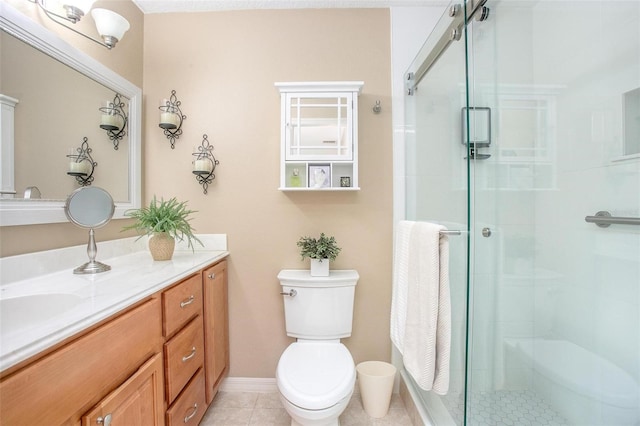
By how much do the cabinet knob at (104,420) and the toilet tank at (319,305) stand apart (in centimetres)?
94

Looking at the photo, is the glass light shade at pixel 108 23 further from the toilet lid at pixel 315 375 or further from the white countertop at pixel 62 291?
the toilet lid at pixel 315 375

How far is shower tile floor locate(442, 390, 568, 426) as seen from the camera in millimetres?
1036

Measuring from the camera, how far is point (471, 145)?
3.64 feet

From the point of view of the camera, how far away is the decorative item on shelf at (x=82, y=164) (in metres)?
1.29

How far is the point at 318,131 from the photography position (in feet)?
5.49

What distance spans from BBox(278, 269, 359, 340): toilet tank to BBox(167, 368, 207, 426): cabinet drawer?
0.52 meters

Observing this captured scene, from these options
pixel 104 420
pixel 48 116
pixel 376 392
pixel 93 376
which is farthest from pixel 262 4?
pixel 376 392

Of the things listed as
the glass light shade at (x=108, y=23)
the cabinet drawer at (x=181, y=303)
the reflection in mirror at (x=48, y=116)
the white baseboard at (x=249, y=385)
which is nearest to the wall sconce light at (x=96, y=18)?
the glass light shade at (x=108, y=23)

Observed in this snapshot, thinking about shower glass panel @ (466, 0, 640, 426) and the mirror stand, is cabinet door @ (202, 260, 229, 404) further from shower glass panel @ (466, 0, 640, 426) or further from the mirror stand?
shower glass panel @ (466, 0, 640, 426)

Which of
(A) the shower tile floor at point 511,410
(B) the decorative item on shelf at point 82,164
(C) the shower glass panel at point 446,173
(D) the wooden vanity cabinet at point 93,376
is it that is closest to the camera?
(D) the wooden vanity cabinet at point 93,376

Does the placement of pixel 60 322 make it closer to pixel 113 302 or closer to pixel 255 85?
pixel 113 302

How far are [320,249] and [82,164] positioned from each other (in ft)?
4.10

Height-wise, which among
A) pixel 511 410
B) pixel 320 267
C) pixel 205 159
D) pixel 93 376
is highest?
pixel 205 159

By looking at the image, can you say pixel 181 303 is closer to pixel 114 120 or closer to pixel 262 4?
pixel 114 120
